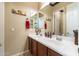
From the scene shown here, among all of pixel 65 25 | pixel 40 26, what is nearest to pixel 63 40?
pixel 65 25

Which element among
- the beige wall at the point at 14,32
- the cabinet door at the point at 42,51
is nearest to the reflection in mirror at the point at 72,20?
the cabinet door at the point at 42,51

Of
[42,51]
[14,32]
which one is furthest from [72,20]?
[14,32]

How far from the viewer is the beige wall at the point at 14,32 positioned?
7.75 feet

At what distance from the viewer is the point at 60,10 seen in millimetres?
2297

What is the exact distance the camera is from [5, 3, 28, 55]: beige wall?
2.36 meters

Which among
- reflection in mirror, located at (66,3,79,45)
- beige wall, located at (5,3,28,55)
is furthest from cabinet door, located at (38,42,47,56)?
reflection in mirror, located at (66,3,79,45)

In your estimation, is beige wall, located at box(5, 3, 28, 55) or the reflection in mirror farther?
beige wall, located at box(5, 3, 28, 55)

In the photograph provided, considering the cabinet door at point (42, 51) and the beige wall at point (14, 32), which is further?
the beige wall at point (14, 32)

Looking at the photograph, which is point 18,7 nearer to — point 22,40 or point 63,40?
point 22,40

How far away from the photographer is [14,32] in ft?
8.14

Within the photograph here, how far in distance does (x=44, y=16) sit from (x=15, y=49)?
0.92 m

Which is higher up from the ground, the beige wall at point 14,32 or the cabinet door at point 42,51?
the beige wall at point 14,32

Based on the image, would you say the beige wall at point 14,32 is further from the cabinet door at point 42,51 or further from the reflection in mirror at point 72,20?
the reflection in mirror at point 72,20

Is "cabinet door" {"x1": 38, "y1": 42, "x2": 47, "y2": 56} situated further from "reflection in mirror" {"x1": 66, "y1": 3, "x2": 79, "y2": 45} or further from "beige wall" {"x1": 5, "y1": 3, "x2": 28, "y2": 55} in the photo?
"reflection in mirror" {"x1": 66, "y1": 3, "x2": 79, "y2": 45}
